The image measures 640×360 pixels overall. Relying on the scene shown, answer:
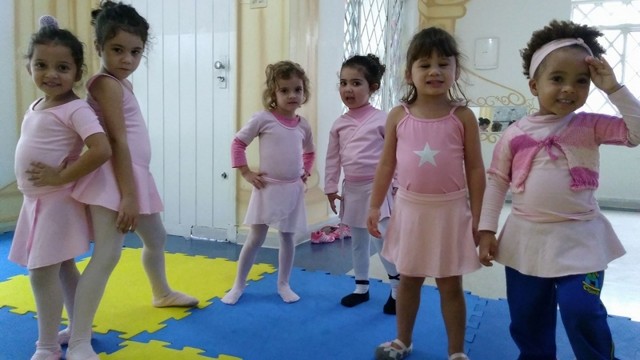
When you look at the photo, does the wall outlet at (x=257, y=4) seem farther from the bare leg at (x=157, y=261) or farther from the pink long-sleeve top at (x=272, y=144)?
the bare leg at (x=157, y=261)

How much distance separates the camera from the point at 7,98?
10.0 feet

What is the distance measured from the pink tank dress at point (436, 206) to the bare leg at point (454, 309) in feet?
0.20

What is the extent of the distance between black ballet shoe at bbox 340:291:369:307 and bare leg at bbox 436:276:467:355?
0.55 m

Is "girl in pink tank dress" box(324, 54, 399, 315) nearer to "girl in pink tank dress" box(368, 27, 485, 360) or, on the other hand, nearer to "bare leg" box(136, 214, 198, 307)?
"girl in pink tank dress" box(368, 27, 485, 360)

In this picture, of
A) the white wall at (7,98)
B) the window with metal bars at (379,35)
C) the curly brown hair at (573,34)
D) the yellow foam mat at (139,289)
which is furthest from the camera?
the window with metal bars at (379,35)

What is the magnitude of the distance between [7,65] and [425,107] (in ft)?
9.01

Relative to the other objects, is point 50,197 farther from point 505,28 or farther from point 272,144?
point 505,28

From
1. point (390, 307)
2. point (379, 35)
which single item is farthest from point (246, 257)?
point (379, 35)

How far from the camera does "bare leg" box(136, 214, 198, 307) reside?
5.60 ft

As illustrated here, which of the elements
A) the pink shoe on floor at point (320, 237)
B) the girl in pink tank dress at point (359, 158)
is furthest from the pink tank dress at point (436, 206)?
the pink shoe on floor at point (320, 237)

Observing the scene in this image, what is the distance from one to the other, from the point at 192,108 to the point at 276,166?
4.29 feet

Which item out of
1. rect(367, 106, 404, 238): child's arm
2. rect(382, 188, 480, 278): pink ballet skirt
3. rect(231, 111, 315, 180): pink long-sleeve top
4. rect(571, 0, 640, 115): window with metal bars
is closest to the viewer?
rect(382, 188, 480, 278): pink ballet skirt

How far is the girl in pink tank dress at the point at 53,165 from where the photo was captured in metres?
1.28

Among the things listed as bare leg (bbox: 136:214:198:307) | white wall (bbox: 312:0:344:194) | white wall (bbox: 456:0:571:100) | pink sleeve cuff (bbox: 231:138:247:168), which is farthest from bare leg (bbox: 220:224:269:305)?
white wall (bbox: 456:0:571:100)
